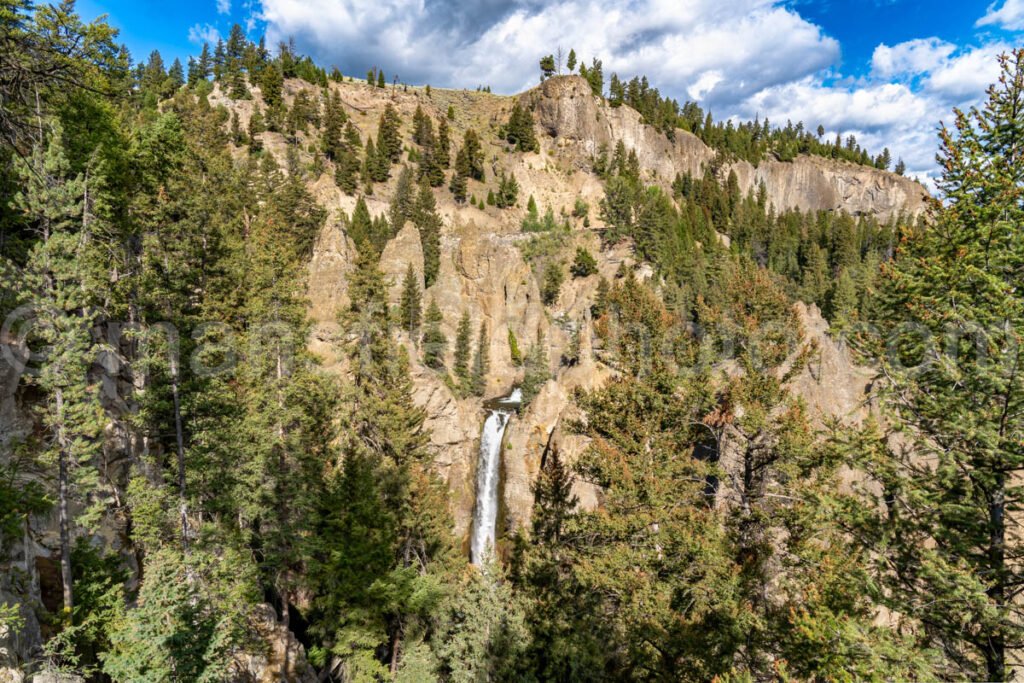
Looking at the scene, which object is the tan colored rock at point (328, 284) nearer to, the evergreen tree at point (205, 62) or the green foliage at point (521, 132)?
the green foliage at point (521, 132)

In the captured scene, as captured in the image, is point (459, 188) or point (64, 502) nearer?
point (64, 502)

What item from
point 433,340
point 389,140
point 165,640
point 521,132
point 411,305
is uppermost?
point 521,132

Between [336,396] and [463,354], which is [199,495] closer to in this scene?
[336,396]

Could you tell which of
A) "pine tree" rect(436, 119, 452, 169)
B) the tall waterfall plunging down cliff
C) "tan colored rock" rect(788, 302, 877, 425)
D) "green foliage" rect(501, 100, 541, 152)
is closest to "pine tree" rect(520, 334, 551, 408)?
the tall waterfall plunging down cliff

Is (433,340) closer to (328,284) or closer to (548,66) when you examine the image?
→ (328,284)

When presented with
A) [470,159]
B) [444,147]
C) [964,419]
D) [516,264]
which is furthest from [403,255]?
[964,419]

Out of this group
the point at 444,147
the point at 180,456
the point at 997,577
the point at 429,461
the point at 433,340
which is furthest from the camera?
the point at 444,147

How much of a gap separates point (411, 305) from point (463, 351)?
7.64 meters

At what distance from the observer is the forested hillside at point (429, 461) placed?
26.1 ft

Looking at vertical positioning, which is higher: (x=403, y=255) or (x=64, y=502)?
(x=403, y=255)

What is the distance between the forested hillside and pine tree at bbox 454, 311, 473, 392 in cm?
1420

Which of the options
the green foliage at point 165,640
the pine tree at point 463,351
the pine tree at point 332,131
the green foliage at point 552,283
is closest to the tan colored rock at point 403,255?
the pine tree at point 463,351

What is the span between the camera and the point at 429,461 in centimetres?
2300

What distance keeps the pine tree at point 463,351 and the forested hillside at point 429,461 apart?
46.6 feet
